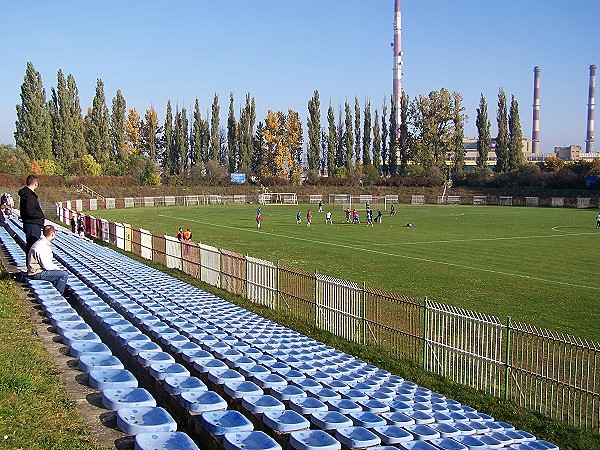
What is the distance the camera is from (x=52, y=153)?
8538cm

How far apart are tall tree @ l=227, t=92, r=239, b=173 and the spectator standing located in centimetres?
9589

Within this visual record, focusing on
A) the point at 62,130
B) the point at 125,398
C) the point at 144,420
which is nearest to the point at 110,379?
the point at 125,398

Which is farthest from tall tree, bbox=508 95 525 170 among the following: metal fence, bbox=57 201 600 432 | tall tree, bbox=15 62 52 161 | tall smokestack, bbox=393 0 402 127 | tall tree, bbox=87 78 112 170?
metal fence, bbox=57 201 600 432

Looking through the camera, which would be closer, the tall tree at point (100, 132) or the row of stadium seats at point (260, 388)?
the row of stadium seats at point (260, 388)

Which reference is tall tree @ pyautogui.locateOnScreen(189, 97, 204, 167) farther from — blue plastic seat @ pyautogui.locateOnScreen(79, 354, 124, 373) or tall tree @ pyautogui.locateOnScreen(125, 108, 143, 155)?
blue plastic seat @ pyautogui.locateOnScreen(79, 354, 124, 373)

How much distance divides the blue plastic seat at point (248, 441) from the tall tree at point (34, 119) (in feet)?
270

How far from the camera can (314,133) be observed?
11006cm

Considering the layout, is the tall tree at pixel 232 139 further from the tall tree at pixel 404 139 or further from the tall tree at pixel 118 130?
the tall tree at pixel 404 139

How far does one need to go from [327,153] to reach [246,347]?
105m

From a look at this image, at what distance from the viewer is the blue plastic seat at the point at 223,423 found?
→ 5672 mm

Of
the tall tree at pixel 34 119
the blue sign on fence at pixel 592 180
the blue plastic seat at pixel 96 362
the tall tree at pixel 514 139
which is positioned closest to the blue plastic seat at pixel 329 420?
the blue plastic seat at pixel 96 362

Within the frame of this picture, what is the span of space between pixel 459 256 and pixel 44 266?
846 inches

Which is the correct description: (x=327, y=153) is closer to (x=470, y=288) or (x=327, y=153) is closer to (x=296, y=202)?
(x=296, y=202)

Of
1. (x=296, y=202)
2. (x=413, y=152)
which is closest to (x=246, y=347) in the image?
(x=296, y=202)
